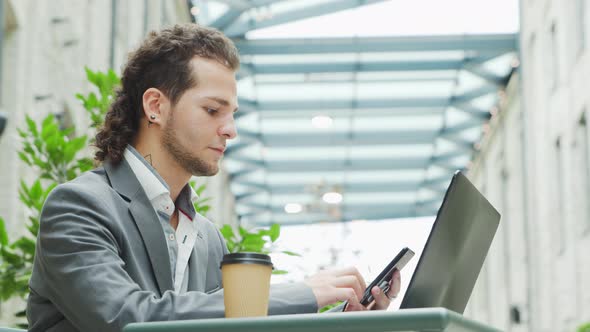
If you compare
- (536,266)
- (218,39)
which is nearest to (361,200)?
(536,266)

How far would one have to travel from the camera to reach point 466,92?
72.0ft

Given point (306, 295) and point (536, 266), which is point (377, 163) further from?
point (306, 295)

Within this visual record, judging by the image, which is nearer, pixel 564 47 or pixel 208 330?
pixel 208 330

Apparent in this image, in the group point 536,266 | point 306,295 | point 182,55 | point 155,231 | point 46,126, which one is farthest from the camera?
point 536,266

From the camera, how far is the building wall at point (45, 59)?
8062 millimetres

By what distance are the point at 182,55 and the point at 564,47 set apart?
15.0m

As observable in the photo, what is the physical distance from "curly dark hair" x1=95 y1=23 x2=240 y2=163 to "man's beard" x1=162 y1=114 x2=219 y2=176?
0.08 m

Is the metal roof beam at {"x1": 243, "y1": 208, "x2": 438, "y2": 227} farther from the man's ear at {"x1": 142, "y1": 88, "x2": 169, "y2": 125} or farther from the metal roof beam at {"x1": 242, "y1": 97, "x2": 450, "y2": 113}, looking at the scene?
the man's ear at {"x1": 142, "y1": 88, "x2": 169, "y2": 125}

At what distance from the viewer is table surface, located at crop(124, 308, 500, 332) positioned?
1.42 m

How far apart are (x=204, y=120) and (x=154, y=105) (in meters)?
0.20

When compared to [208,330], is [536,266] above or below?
below

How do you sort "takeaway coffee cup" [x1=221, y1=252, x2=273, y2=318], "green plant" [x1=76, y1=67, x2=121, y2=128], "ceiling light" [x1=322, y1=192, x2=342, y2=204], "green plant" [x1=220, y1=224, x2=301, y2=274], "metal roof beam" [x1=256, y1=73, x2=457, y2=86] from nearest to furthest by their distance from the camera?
"takeaway coffee cup" [x1=221, y1=252, x2=273, y2=318] → "green plant" [x1=220, y1=224, x2=301, y2=274] → "green plant" [x1=76, y1=67, x2=121, y2=128] → "ceiling light" [x1=322, y1=192, x2=342, y2=204] → "metal roof beam" [x1=256, y1=73, x2=457, y2=86]

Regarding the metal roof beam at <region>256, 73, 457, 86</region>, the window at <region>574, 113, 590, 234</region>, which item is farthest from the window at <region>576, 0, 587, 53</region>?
the metal roof beam at <region>256, 73, 457, 86</region>

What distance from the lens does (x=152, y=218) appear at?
86.7 inches
